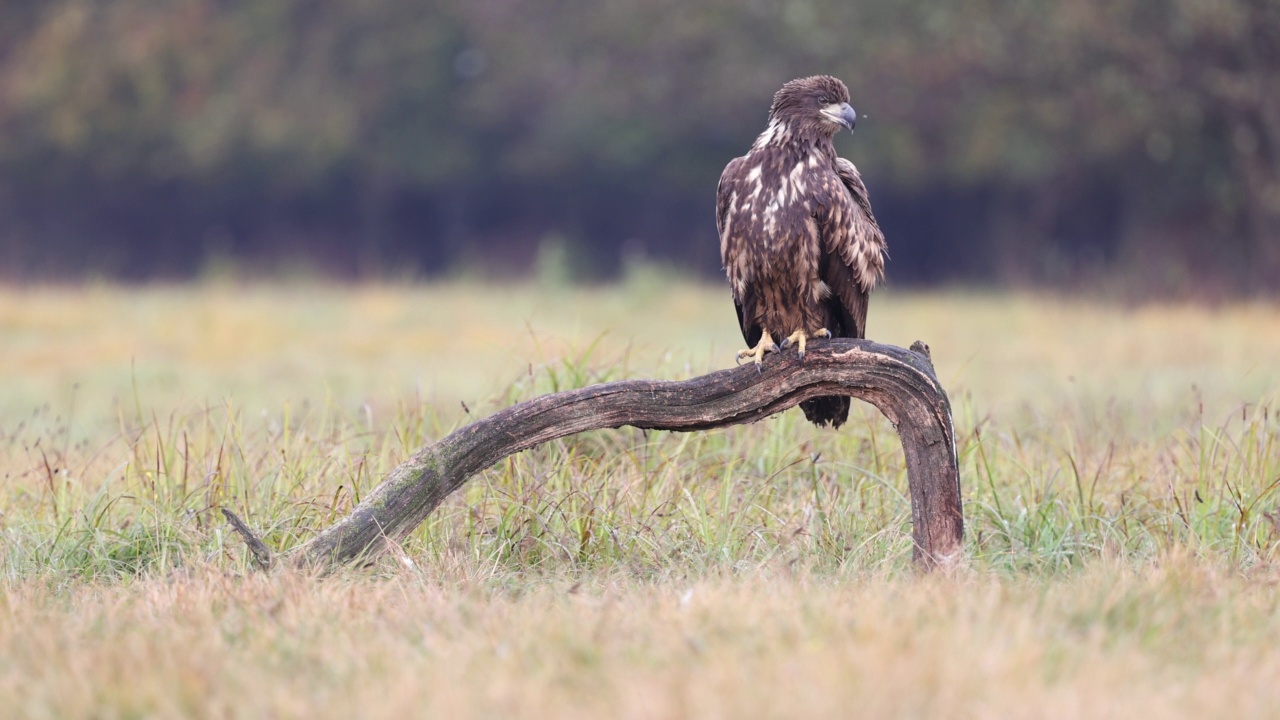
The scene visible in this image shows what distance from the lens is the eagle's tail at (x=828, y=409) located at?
171 inches

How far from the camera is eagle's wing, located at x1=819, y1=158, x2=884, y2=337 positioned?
4.21 m

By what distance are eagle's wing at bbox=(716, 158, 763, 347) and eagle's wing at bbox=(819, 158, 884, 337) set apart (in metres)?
0.25

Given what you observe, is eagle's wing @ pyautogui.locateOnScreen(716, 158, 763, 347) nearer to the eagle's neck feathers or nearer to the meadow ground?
the eagle's neck feathers

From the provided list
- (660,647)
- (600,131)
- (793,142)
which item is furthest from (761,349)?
(600,131)

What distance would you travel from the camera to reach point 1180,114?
12969 mm

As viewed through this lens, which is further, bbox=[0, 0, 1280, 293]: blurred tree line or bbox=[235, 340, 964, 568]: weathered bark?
bbox=[0, 0, 1280, 293]: blurred tree line

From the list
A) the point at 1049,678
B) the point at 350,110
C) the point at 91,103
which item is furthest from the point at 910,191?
the point at 1049,678

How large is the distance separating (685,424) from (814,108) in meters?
1.17

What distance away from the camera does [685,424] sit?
4027 mm

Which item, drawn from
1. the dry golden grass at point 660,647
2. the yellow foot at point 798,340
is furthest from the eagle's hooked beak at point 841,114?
the dry golden grass at point 660,647

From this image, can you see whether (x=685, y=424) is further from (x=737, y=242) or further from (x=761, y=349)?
(x=737, y=242)

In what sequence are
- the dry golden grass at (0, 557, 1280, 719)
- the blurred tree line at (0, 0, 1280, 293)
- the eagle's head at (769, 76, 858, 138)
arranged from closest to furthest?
the dry golden grass at (0, 557, 1280, 719)
the eagle's head at (769, 76, 858, 138)
the blurred tree line at (0, 0, 1280, 293)

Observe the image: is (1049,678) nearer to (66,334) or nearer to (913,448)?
(913,448)

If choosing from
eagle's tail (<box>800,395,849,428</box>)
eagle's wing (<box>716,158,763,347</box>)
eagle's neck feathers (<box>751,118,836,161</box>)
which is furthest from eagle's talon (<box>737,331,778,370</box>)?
eagle's neck feathers (<box>751,118,836,161</box>)
